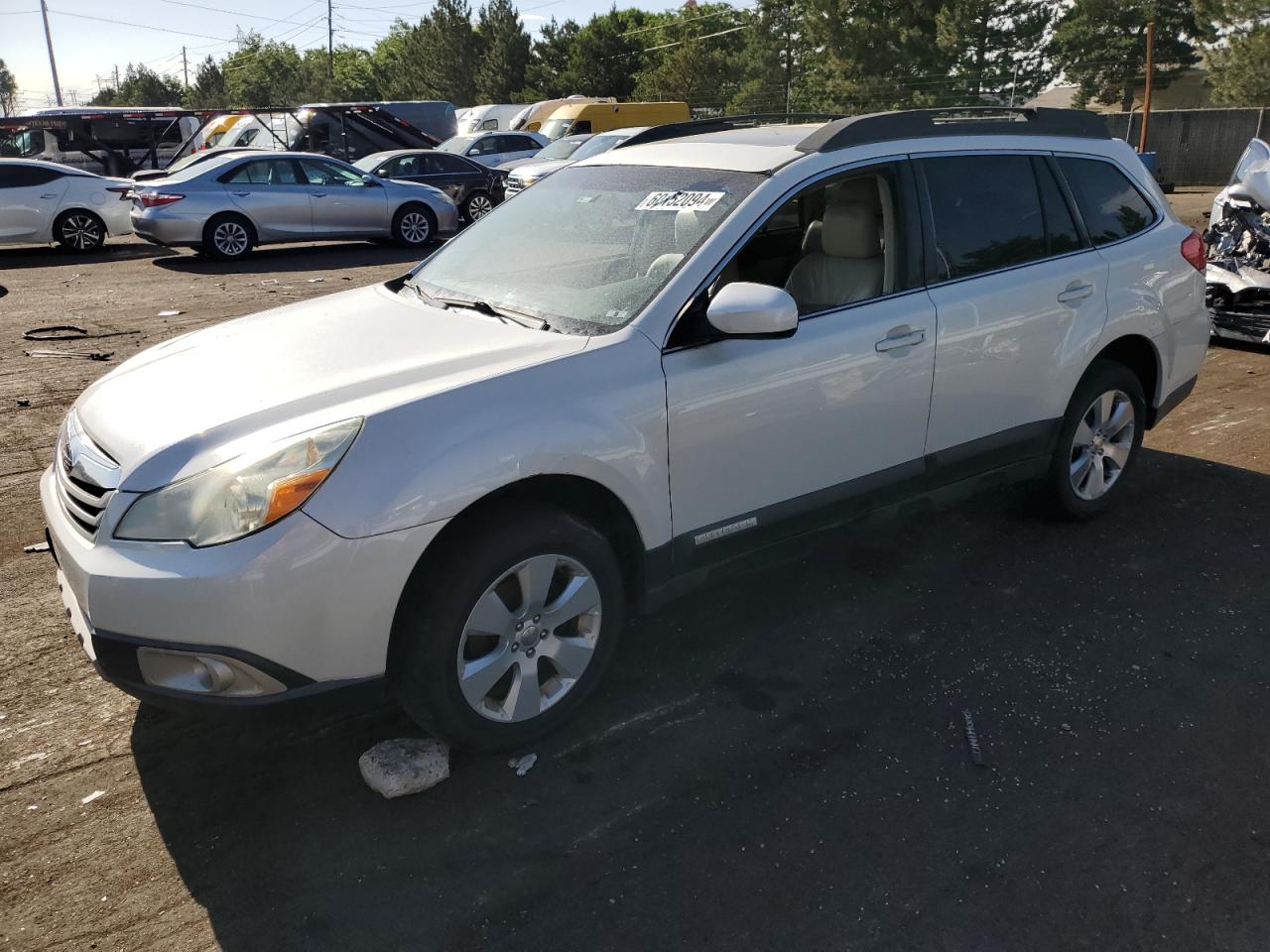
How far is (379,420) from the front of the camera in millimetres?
2875

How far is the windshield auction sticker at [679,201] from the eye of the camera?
3748mm

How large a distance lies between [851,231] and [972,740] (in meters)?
1.97

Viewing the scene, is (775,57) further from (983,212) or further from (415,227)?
(983,212)

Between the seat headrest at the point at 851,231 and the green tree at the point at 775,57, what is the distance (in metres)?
59.6

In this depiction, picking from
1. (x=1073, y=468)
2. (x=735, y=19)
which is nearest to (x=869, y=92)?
(x=735, y=19)

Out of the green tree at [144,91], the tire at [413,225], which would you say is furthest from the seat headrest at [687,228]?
the green tree at [144,91]

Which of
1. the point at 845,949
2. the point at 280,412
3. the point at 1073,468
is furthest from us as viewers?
the point at 1073,468

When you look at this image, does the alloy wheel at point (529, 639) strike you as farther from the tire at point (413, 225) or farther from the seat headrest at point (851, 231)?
the tire at point (413, 225)

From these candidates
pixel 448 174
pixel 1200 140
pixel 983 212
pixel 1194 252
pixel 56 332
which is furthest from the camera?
pixel 1200 140

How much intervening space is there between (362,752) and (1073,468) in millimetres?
3391

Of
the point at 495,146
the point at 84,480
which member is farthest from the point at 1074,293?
the point at 495,146

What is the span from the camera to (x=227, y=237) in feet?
50.5

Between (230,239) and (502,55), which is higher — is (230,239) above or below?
below

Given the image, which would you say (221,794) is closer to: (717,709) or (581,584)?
(581,584)
